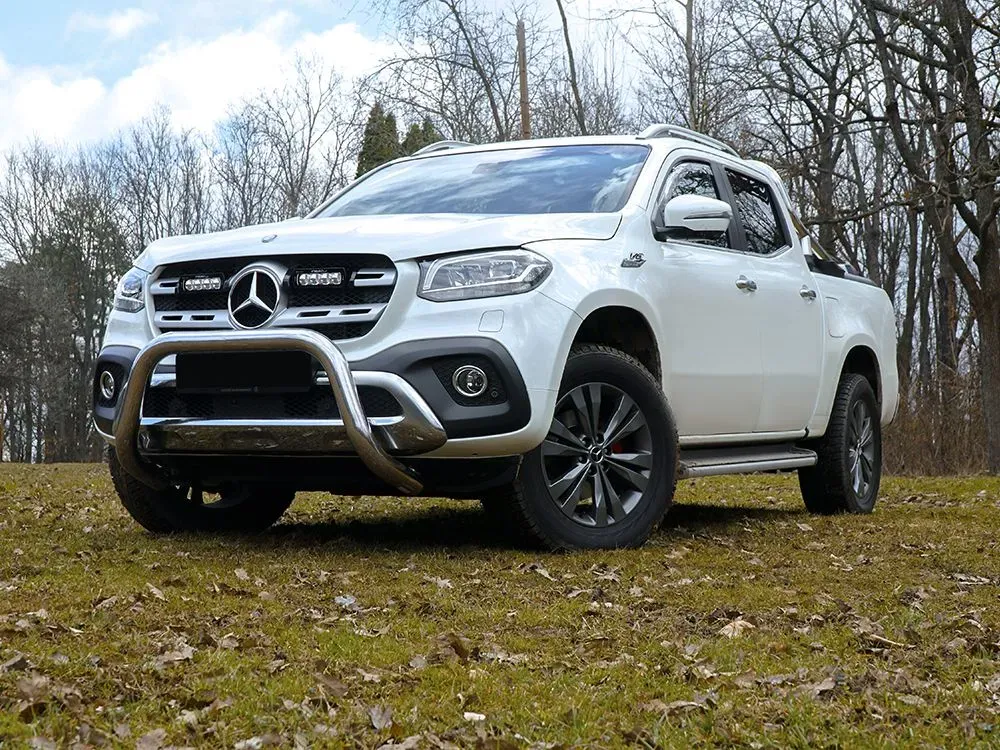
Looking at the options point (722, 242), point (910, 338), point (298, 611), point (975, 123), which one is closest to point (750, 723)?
point (298, 611)

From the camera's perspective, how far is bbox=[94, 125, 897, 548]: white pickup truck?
17.5 ft

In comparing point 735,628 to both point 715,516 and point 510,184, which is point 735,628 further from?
point 715,516

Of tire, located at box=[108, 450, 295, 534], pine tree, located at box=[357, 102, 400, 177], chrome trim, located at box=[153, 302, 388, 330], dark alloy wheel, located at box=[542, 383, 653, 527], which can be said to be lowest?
tire, located at box=[108, 450, 295, 534]

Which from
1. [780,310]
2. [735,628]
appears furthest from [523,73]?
[735,628]

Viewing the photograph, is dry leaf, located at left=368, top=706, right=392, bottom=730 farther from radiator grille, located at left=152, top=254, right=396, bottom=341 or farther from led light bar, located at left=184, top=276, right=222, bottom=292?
led light bar, located at left=184, top=276, right=222, bottom=292

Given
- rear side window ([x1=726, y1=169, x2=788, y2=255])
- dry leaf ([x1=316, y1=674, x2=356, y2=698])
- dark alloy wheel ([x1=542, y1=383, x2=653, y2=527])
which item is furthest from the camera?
rear side window ([x1=726, y1=169, x2=788, y2=255])

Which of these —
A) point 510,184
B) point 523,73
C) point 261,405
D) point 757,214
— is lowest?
point 261,405

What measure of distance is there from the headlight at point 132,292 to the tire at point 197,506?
69 centimetres

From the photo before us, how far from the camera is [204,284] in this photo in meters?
5.72

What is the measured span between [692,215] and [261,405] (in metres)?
2.23

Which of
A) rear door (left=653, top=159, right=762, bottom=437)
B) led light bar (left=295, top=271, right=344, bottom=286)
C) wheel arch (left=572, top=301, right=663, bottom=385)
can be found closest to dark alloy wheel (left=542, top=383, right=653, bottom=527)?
wheel arch (left=572, top=301, right=663, bottom=385)

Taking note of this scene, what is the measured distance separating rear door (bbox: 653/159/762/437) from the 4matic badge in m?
0.16

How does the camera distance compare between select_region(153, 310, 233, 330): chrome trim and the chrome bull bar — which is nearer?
the chrome bull bar

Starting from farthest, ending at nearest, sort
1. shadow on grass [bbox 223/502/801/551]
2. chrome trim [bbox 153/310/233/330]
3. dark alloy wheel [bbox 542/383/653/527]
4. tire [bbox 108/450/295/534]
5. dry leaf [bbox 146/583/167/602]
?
1. tire [bbox 108/450/295/534]
2. shadow on grass [bbox 223/502/801/551]
3. dark alloy wheel [bbox 542/383/653/527]
4. chrome trim [bbox 153/310/233/330]
5. dry leaf [bbox 146/583/167/602]
